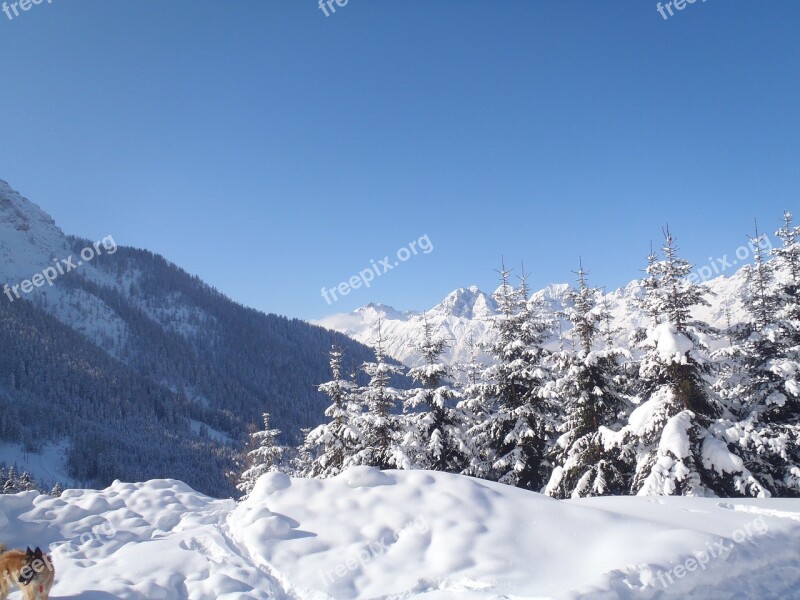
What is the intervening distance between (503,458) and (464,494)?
985cm

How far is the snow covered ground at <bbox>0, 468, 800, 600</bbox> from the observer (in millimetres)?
5707

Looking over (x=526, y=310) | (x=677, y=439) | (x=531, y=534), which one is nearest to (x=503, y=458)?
(x=526, y=310)

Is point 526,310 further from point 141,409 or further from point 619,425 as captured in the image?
point 141,409

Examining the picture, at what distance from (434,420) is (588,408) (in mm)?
5832

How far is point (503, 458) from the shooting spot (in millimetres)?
16891

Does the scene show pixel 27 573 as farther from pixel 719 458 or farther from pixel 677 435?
pixel 719 458

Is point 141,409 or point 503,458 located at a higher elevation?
point 141,409

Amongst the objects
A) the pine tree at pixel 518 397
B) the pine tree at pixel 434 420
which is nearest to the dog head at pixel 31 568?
the pine tree at pixel 434 420

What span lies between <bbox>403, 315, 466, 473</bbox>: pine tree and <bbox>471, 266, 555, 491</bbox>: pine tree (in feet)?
3.39

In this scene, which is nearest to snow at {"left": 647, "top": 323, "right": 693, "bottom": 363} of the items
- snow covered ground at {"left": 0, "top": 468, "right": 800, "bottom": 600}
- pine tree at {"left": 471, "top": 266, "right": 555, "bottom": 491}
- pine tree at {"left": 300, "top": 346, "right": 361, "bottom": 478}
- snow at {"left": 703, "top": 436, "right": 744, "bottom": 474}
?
snow at {"left": 703, "top": 436, "right": 744, "bottom": 474}

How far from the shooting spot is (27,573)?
5.01 m

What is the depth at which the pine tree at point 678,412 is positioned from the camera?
1136cm

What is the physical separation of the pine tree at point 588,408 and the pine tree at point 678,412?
1536 mm

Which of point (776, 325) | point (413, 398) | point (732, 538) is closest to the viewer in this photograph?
point (732, 538)
